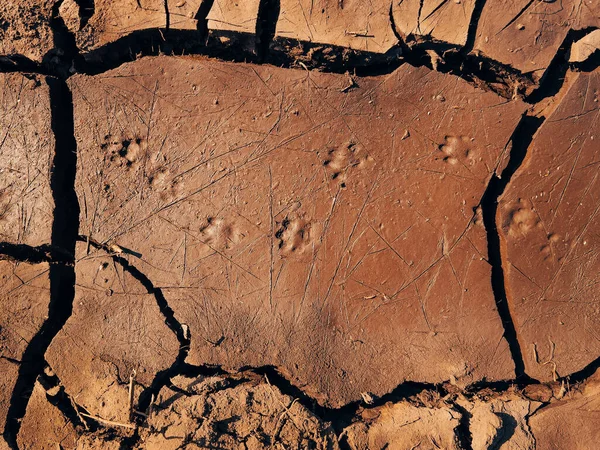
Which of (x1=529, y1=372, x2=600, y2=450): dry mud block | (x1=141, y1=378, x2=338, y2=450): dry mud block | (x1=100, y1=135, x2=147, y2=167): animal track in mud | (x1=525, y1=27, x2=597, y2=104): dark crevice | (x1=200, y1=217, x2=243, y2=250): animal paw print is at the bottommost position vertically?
(x1=529, y1=372, x2=600, y2=450): dry mud block

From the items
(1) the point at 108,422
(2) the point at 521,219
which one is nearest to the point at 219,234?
(1) the point at 108,422

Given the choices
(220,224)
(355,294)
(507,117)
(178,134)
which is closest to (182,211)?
(220,224)

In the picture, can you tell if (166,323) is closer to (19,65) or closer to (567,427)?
(19,65)

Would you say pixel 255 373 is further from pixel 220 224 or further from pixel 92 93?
pixel 92 93

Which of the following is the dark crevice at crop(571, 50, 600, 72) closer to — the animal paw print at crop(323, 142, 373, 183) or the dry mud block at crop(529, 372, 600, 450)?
the animal paw print at crop(323, 142, 373, 183)

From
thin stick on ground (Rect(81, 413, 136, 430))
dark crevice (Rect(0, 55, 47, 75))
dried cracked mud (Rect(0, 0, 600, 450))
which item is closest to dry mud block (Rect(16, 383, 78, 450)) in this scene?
dried cracked mud (Rect(0, 0, 600, 450))
